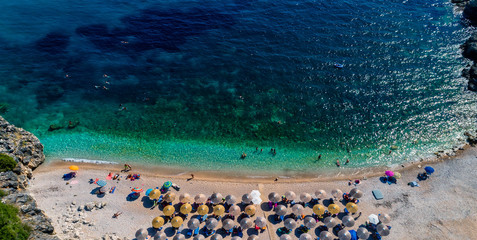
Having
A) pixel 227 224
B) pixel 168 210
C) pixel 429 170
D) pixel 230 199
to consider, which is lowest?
pixel 168 210

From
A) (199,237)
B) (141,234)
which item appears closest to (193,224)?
(199,237)

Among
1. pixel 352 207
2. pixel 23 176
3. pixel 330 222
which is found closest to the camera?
pixel 330 222

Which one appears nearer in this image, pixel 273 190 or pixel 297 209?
pixel 297 209

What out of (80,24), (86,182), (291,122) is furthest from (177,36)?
(86,182)

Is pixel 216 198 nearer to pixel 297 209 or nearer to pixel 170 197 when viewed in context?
pixel 170 197

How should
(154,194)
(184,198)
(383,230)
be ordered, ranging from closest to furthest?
1. (383,230)
2. (184,198)
3. (154,194)

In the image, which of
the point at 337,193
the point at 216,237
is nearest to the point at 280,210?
the point at 337,193

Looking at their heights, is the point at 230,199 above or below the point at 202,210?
above
